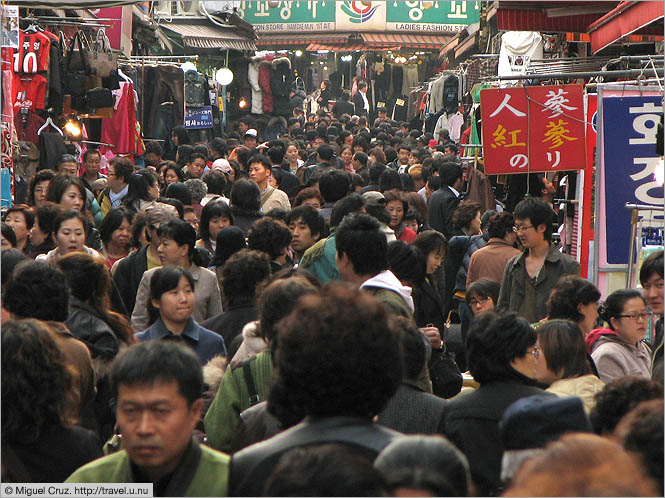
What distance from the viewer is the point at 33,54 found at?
1098 cm

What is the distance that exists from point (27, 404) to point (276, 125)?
22.4 meters

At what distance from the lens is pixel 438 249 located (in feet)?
23.2

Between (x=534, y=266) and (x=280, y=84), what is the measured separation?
2021cm

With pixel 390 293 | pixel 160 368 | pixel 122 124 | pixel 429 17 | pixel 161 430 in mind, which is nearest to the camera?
pixel 161 430

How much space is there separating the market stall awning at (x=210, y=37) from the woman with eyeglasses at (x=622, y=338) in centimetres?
2012

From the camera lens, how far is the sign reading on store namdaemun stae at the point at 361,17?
119ft

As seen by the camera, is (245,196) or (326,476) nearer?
(326,476)

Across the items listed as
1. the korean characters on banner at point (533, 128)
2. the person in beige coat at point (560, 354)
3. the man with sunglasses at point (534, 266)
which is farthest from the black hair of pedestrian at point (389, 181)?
the person in beige coat at point (560, 354)

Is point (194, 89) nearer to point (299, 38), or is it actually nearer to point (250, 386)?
point (250, 386)

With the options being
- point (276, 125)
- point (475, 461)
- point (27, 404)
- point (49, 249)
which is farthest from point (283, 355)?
point (276, 125)

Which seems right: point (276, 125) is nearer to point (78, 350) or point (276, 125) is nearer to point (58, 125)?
point (58, 125)

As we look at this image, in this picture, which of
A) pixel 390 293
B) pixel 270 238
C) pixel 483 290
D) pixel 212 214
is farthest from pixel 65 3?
pixel 390 293

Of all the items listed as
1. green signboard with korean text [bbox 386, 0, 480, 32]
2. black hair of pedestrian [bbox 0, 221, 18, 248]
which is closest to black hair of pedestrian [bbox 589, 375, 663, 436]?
black hair of pedestrian [bbox 0, 221, 18, 248]

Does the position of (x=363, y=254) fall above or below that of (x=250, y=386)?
above
